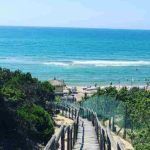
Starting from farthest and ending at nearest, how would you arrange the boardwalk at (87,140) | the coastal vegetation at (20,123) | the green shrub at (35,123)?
the green shrub at (35,123)
the coastal vegetation at (20,123)
the boardwalk at (87,140)

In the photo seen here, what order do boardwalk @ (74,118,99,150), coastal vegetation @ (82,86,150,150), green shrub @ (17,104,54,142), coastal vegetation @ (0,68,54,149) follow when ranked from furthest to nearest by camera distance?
coastal vegetation @ (82,86,150,150)
green shrub @ (17,104,54,142)
coastal vegetation @ (0,68,54,149)
boardwalk @ (74,118,99,150)

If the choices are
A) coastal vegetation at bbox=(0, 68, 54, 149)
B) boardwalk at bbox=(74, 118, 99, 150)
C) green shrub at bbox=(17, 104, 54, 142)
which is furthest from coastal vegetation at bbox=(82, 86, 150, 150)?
coastal vegetation at bbox=(0, 68, 54, 149)

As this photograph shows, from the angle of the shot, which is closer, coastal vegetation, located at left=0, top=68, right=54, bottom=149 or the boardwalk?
the boardwalk

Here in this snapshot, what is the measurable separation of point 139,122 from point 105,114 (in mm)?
4387

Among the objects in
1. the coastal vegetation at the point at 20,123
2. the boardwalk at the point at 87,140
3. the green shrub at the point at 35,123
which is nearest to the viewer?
the boardwalk at the point at 87,140

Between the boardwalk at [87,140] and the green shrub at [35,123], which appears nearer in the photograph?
the boardwalk at [87,140]

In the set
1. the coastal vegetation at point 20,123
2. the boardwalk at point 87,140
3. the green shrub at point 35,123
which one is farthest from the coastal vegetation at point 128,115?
the coastal vegetation at point 20,123

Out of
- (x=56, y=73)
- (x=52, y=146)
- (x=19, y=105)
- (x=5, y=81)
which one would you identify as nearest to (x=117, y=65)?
(x=56, y=73)

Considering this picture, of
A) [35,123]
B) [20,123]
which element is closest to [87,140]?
[20,123]

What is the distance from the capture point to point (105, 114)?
30.0 metres

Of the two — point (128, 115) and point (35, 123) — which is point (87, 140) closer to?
point (35, 123)

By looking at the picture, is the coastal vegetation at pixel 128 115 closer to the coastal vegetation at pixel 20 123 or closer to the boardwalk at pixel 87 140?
the boardwalk at pixel 87 140

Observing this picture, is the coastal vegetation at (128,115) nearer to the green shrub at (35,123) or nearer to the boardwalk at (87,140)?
the boardwalk at (87,140)

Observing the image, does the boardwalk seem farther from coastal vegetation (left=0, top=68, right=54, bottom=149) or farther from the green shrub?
coastal vegetation (left=0, top=68, right=54, bottom=149)
